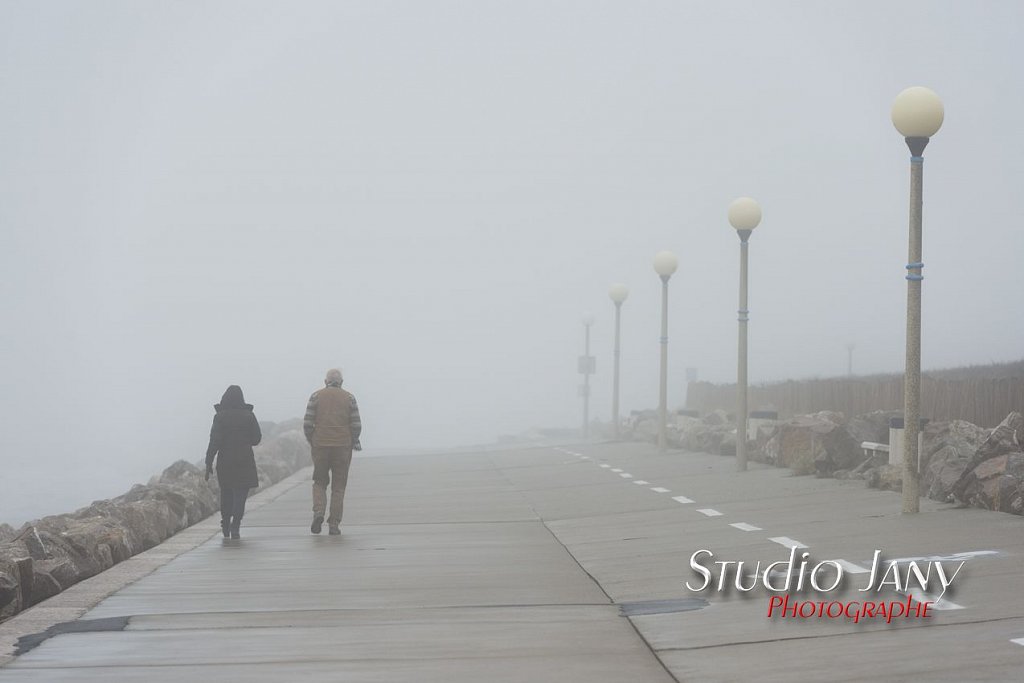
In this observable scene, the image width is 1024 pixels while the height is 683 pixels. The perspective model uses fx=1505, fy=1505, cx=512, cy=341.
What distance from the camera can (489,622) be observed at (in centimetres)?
929

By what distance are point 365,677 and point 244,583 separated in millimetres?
4481

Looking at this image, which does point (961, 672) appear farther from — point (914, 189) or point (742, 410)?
point (742, 410)

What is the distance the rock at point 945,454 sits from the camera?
637 inches

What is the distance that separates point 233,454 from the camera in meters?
16.8

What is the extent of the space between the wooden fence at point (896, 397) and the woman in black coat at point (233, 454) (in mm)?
12261

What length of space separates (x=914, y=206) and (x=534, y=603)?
7.57 metres

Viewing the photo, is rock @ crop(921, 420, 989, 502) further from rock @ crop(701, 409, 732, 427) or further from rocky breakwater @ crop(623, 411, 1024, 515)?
rock @ crop(701, 409, 732, 427)

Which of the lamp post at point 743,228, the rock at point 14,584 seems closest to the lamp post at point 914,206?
the rock at point 14,584

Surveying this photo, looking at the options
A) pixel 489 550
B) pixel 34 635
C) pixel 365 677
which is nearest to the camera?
pixel 365 677

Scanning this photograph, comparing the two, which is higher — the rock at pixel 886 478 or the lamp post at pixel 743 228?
the lamp post at pixel 743 228

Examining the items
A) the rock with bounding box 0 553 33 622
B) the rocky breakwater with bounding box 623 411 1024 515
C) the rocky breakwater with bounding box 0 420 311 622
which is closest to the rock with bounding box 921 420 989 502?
the rocky breakwater with bounding box 623 411 1024 515

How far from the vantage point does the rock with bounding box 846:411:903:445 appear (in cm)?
2294

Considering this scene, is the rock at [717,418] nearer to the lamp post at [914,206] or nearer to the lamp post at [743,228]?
the lamp post at [743,228]

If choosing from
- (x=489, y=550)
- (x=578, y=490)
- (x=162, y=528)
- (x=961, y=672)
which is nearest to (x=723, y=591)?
(x=961, y=672)
